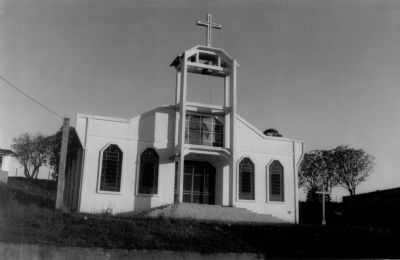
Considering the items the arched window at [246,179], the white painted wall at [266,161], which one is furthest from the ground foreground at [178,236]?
the arched window at [246,179]

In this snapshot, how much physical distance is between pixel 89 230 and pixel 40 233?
1802 millimetres

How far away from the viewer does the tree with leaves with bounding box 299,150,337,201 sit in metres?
59.4

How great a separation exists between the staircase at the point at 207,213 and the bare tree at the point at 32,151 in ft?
127

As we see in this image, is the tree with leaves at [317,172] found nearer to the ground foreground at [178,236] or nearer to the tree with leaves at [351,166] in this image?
the tree with leaves at [351,166]

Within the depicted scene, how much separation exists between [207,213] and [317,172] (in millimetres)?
39401

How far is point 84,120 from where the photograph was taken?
25516 millimetres

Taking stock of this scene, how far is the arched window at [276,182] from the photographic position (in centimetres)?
2831

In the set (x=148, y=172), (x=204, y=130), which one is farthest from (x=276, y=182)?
(x=148, y=172)

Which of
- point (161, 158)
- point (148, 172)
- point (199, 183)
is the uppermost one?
point (161, 158)

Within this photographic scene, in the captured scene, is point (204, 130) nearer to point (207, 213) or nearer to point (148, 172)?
point (148, 172)

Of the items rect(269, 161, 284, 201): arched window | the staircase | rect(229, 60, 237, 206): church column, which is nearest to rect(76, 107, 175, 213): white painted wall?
the staircase

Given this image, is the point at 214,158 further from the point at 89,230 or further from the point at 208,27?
the point at 89,230

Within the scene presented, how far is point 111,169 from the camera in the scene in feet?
84.3

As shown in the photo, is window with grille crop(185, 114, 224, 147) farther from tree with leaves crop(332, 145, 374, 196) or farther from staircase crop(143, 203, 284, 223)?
tree with leaves crop(332, 145, 374, 196)
